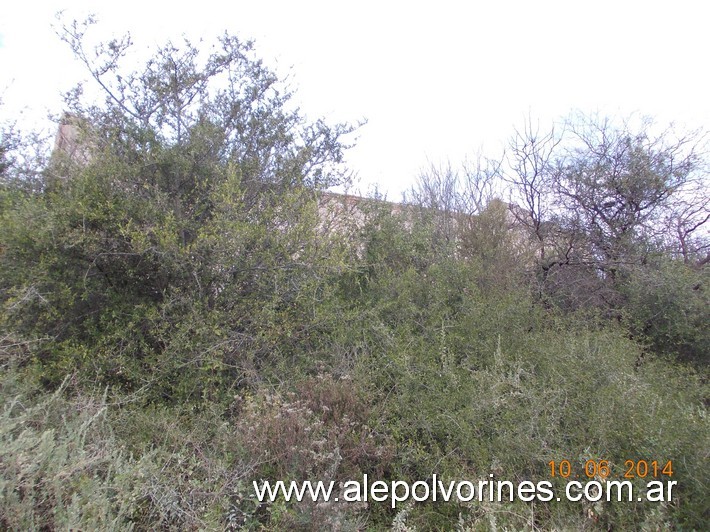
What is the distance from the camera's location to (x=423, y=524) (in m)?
2.80

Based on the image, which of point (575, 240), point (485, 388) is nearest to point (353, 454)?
point (485, 388)

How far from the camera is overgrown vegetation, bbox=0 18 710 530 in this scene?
8.43 ft

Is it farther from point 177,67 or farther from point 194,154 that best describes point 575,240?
point 177,67

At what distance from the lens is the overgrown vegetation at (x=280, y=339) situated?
2568 millimetres

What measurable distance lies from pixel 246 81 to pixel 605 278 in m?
6.60

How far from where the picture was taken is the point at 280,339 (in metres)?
4.46
